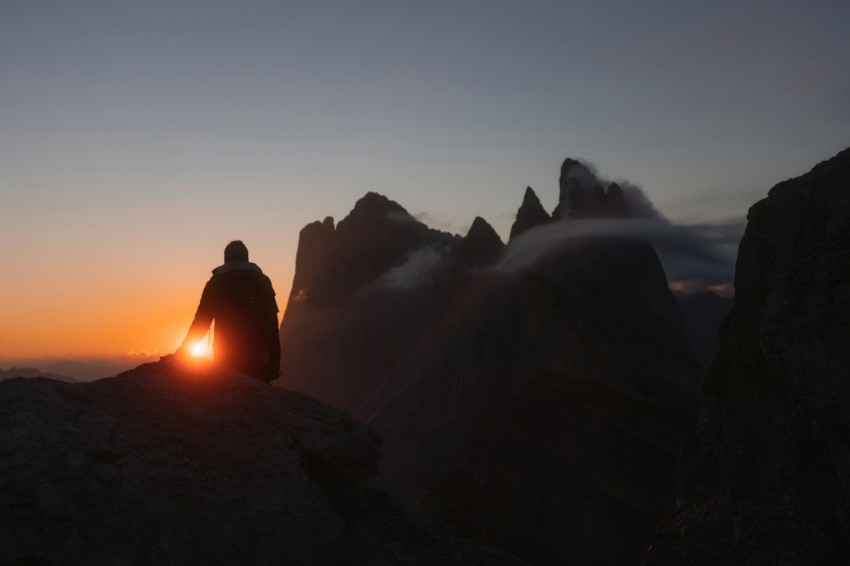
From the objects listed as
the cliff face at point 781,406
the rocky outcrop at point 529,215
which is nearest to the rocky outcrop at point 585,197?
the rocky outcrop at point 529,215

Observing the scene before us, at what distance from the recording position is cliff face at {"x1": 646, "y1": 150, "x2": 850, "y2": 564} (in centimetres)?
837

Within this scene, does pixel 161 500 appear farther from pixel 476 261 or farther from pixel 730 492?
pixel 476 261

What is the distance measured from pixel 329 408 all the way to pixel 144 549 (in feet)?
11.7

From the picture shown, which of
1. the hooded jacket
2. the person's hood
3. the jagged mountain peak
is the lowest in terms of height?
the hooded jacket

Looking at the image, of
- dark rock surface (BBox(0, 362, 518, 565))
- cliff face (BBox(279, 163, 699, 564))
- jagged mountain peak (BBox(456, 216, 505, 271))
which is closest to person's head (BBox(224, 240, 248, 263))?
dark rock surface (BBox(0, 362, 518, 565))

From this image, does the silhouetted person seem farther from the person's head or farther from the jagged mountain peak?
the jagged mountain peak

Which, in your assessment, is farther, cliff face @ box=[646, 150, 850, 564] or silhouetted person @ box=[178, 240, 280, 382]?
silhouetted person @ box=[178, 240, 280, 382]

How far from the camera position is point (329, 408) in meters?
10.1

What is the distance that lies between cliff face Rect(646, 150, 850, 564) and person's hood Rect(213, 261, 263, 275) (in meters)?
7.04

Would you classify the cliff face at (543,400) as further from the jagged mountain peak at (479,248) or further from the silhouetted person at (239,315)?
the silhouetted person at (239,315)

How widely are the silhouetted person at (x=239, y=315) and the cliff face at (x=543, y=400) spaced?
420 inches

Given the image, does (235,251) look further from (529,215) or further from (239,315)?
(529,215)

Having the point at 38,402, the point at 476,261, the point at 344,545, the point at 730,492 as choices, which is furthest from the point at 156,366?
the point at 476,261

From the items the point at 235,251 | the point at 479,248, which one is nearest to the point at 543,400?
the point at 235,251
